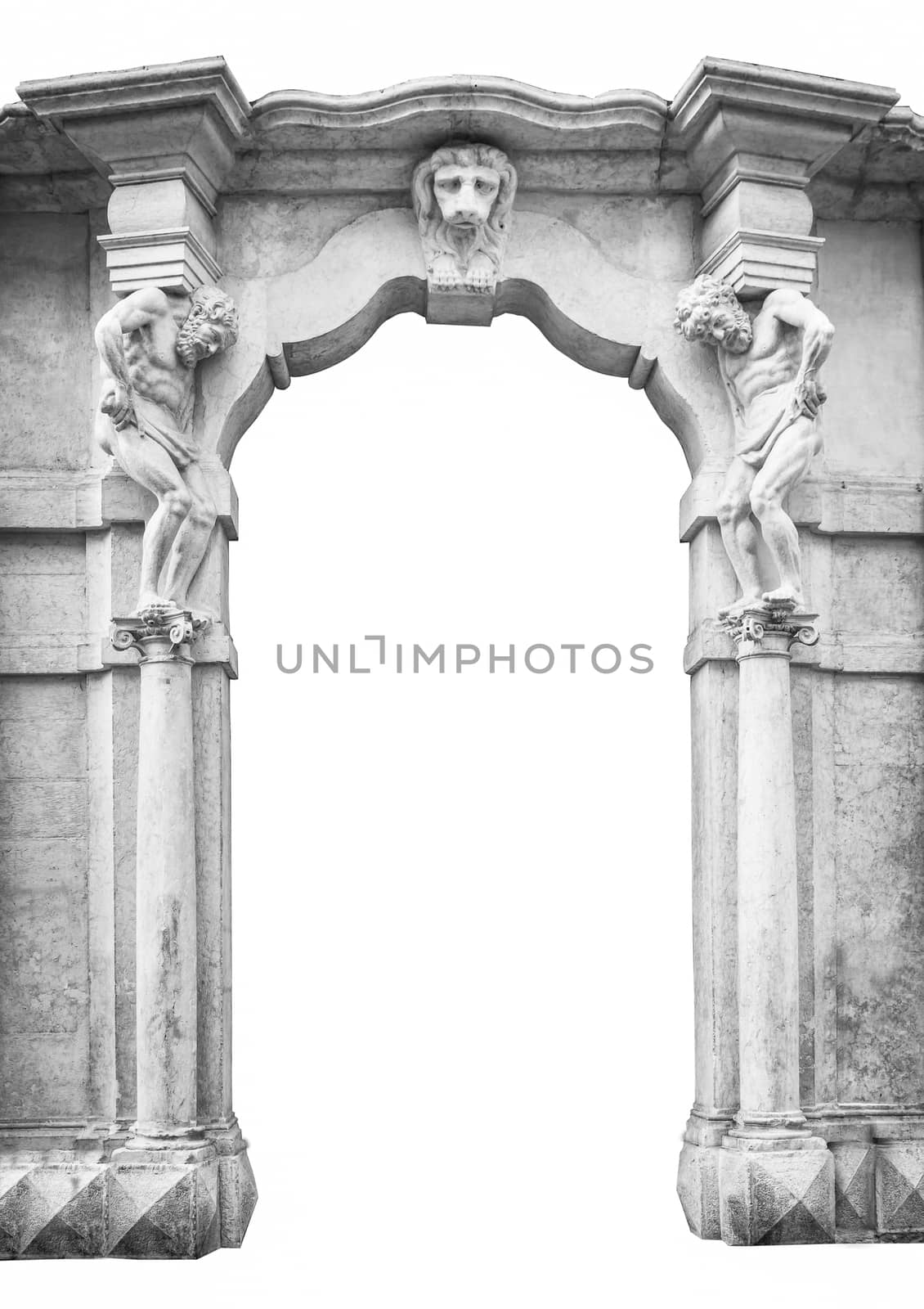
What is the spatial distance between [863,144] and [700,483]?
5.39 feet

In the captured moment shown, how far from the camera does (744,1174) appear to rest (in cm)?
784

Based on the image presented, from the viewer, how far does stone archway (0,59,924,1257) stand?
26.3 ft

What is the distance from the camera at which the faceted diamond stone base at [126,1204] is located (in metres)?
7.74

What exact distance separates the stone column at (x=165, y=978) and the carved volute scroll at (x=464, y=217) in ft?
6.25

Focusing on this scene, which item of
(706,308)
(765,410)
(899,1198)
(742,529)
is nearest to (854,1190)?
(899,1198)

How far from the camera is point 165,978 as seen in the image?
26.0 feet

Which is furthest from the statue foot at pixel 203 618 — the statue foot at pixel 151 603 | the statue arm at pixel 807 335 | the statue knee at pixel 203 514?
the statue arm at pixel 807 335

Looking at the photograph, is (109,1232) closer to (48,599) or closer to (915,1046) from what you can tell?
(48,599)

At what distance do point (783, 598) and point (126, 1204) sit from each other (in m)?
3.61

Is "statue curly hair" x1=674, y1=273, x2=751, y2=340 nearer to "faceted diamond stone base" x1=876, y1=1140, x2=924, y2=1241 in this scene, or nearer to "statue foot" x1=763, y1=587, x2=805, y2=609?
"statue foot" x1=763, y1=587, x2=805, y2=609

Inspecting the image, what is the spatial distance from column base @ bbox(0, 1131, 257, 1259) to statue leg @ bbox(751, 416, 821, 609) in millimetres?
3283

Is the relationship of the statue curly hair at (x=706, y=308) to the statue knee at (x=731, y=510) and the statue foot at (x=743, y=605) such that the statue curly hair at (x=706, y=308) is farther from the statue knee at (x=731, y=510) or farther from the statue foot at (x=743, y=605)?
the statue foot at (x=743, y=605)

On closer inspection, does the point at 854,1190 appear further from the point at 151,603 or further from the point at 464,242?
the point at 464,242

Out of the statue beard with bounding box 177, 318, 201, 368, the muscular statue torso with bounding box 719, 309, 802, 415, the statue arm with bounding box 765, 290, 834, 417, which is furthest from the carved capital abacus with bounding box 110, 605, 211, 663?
the statue arm with bounding box 765, 290, 834, 417
